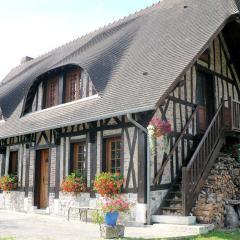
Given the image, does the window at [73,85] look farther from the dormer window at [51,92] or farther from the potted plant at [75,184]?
the potted plant at [75,184]

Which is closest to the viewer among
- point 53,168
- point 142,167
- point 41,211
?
point 142,167

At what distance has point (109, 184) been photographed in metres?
10.2

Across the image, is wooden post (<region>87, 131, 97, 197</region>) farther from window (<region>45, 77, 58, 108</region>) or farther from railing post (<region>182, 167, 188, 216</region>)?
window (<region>45, 77, 58, 108</region>)

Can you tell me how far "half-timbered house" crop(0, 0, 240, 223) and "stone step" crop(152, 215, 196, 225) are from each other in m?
0.21

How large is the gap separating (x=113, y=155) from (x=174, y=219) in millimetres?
2658

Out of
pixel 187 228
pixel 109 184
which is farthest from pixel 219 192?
pixel 109 184

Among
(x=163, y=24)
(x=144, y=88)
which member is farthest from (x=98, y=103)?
(x=163, y=24)

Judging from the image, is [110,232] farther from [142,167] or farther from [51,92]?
[51,92]

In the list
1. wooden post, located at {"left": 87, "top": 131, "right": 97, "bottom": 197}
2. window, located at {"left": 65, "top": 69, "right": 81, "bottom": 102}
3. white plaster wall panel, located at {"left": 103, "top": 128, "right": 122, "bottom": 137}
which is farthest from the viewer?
window, located at {"left": 65, "top": 69, "right": 81, "bottom": 102}

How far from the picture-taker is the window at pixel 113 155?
10852 mm

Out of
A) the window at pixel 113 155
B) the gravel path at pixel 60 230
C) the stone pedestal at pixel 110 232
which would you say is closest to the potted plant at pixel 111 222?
the stone pedestal at pixel 110 232

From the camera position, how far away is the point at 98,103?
1123 cm

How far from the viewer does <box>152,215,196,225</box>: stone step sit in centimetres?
903

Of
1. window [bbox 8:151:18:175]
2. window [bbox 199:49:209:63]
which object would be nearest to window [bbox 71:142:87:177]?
window [bbox 8:151:18:175]
